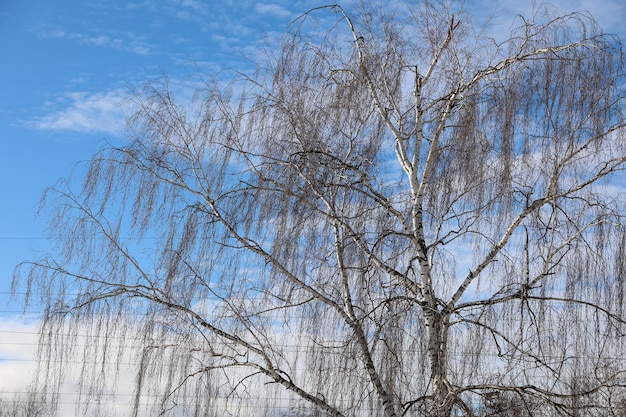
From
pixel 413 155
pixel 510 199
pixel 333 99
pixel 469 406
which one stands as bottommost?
pixel 469 406

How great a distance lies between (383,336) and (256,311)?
63.1 inches

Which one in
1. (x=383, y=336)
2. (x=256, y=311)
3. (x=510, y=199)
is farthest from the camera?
(x=256, y=311)

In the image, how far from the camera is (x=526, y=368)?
6.77 m

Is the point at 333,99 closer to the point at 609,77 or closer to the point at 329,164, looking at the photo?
the point at 329,164

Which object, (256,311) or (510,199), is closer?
(510,199)

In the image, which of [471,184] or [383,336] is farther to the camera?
[471,184]

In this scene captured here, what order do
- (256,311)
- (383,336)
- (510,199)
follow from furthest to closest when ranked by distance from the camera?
1. (256,311)
2. (510,199)
3. (383,336)

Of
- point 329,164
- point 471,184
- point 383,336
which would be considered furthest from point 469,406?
point 329,164

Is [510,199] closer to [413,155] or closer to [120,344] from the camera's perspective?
[413,155]

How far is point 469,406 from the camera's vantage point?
6809 millimetres

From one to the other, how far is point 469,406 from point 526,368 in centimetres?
63

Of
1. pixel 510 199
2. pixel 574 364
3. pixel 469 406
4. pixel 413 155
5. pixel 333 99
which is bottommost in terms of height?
pixel 469 406

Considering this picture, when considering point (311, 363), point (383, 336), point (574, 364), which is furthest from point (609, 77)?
point (311, 363)

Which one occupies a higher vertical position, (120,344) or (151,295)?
(151,295)
